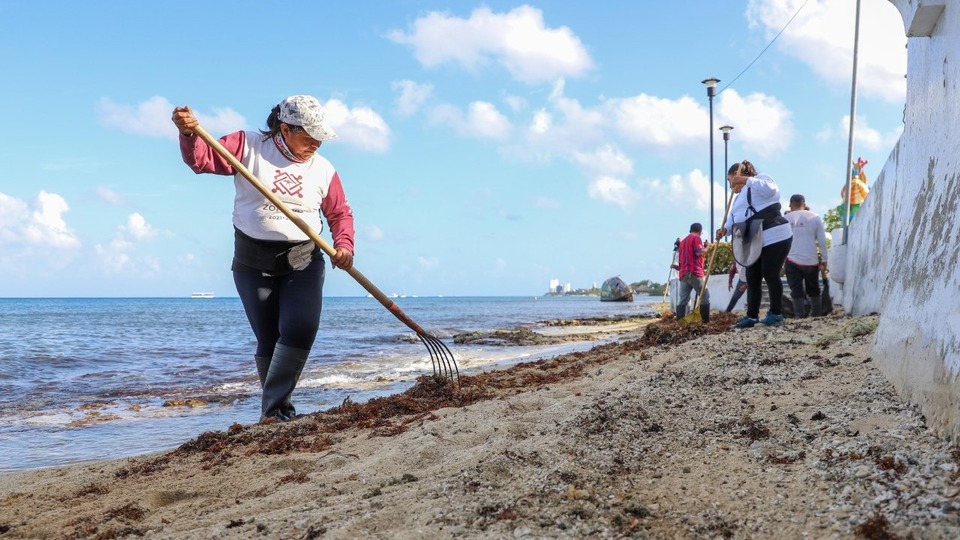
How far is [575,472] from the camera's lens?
2439 mm

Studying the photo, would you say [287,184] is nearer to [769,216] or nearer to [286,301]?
[286,301]

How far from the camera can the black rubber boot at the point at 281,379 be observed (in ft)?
14.6

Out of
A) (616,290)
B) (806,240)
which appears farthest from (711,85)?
(616,290)

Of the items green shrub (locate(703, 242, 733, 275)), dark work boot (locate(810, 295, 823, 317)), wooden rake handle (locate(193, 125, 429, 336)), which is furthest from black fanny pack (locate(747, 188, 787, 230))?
green shrub (locate(703, 242, 733, 275))

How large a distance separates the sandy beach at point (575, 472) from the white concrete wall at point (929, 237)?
14 centimetres

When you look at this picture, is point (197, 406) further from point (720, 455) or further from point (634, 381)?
point (720, 455)

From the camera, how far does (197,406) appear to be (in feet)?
23.9

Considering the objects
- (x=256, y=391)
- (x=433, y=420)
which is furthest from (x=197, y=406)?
(x=433, y=420)

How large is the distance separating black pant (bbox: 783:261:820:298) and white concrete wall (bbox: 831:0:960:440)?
469 centimetres

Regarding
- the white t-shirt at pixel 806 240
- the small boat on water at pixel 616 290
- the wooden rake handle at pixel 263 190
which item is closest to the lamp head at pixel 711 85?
the white t-shirt at pixel 806 240

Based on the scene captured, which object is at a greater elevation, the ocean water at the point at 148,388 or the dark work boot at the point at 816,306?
the dark work boot at the point at 816,306

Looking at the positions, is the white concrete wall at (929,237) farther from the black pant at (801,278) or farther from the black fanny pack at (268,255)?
the black pant at (801,278)

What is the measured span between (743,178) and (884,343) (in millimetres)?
4471

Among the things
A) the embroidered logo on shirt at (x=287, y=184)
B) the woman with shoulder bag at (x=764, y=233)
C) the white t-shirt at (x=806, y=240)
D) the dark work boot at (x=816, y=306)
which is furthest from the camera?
the dark work boot at (x=816, y=306)
